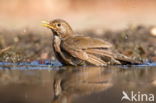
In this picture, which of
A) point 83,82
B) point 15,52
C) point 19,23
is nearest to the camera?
point 83,82

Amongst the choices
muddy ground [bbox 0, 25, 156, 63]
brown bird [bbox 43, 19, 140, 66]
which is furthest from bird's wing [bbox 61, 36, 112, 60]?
muddy ground [bbox 0, 25, 156, 63]

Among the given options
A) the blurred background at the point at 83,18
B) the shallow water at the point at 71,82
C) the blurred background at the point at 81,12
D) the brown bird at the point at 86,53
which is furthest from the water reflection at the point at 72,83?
the blurred background at the point at 81,12

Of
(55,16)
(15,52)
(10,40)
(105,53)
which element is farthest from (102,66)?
(55,16)

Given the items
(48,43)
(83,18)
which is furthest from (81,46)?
(83,18)

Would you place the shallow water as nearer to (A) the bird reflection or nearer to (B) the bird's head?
(A) the bird reflection

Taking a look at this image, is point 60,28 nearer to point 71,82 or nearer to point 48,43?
point 48,43

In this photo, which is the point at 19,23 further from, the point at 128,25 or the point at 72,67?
the point at 72,67

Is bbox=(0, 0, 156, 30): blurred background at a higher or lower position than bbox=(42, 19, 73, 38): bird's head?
higher
